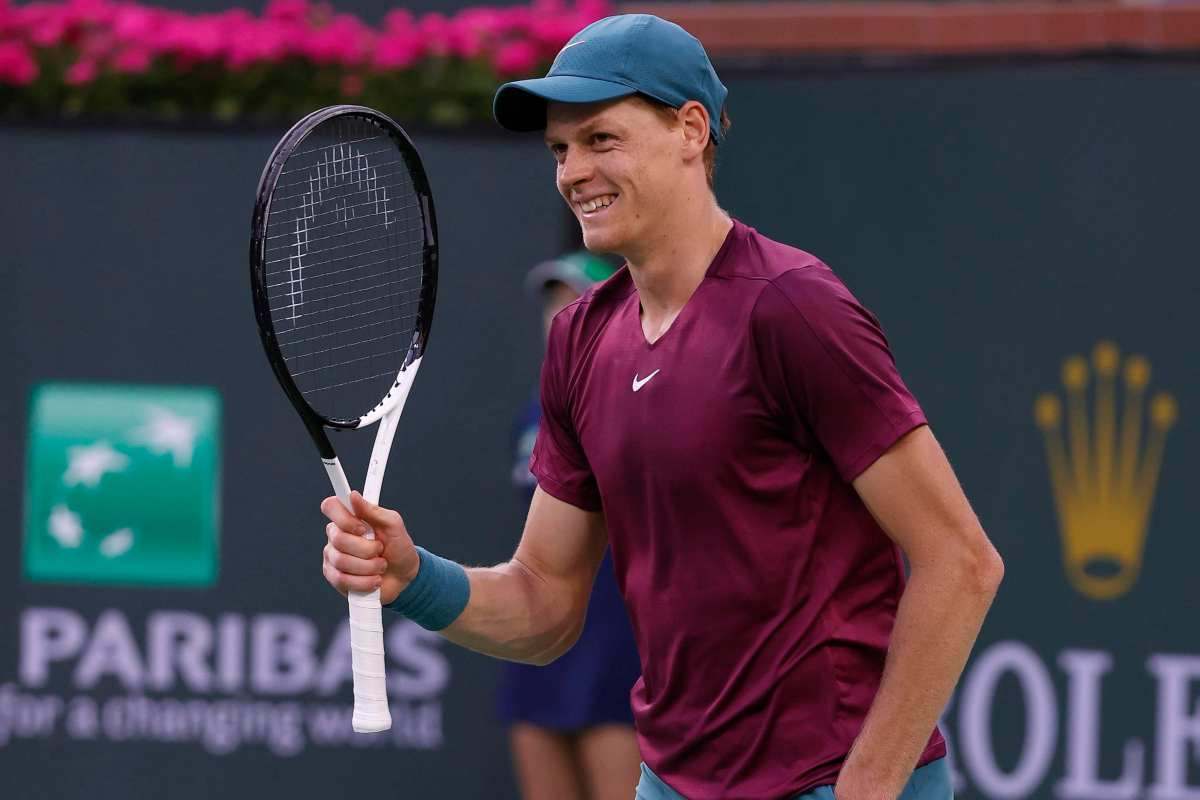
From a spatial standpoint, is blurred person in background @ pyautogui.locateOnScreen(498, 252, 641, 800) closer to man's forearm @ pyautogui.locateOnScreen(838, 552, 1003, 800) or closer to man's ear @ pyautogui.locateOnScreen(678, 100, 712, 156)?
man's ear @ pyautogui.locateOnScreen(678, 100, 712, 156)

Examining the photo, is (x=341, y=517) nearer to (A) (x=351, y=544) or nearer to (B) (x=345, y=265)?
(A) (x=351, y=544)

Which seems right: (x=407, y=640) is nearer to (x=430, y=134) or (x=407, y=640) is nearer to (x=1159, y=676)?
(x=430, y=134)

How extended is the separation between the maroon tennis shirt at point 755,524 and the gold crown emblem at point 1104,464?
2304mm

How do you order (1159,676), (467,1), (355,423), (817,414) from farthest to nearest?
(467,1) → (1159,676) → (355,423) → (817,414)

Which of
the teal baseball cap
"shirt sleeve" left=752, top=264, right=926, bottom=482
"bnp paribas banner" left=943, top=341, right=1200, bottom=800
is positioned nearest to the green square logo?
"bnp paribas banner" left=943, top=341, right=1200, bottom=800

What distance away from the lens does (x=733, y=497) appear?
99.7 inches

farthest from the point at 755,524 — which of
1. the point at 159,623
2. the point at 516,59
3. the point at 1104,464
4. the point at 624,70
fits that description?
the point at 159,623

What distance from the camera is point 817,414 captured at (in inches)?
95.9

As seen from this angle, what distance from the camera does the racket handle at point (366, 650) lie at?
2672 mm

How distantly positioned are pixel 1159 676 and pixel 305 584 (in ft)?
7.30

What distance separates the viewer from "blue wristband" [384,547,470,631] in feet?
9.00

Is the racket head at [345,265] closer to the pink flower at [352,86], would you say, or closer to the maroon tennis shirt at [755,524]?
the pink flower at [352,86]

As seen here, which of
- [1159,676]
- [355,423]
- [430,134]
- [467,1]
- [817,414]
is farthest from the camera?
[467,1]

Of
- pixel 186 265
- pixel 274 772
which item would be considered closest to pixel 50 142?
pixel 186 265
